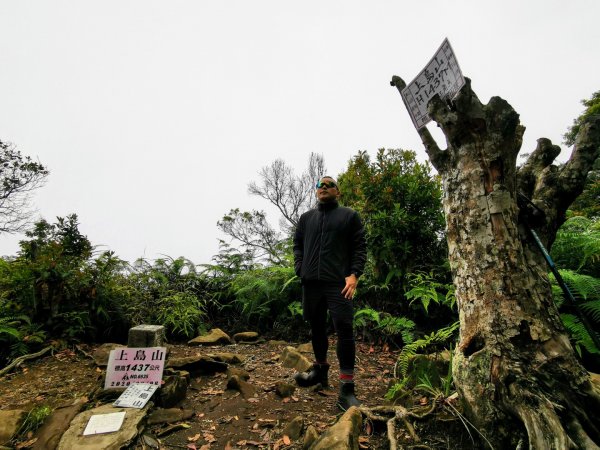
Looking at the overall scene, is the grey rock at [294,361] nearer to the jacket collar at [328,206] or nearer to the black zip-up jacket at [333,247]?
the black zip-up jacket at [333,247]

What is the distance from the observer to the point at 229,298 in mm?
6426

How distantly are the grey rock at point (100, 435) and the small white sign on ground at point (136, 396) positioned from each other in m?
0.06

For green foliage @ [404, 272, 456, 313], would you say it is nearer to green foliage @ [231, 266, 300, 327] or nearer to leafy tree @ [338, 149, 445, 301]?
leafy tree @ [338, 149, 445, 301]

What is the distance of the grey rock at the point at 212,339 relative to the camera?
4.87 meters

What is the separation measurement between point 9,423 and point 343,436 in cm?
275

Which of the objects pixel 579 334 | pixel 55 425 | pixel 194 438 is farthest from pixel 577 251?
pixel 55 425

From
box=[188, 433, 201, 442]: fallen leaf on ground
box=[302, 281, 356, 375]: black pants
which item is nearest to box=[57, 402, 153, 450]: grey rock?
box=[188, 433, 201, 442]: fallen leaf on ground

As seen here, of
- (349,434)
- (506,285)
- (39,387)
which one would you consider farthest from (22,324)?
(506,285)

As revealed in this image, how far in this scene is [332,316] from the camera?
3.00m

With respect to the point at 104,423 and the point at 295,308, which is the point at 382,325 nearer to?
the point at 295,308

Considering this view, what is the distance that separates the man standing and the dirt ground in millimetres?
392

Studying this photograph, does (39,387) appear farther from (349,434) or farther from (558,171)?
(558,171)

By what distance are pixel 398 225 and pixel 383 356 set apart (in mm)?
2054

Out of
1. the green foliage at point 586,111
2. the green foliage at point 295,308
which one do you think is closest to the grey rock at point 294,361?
the green foliage at point 295,308
